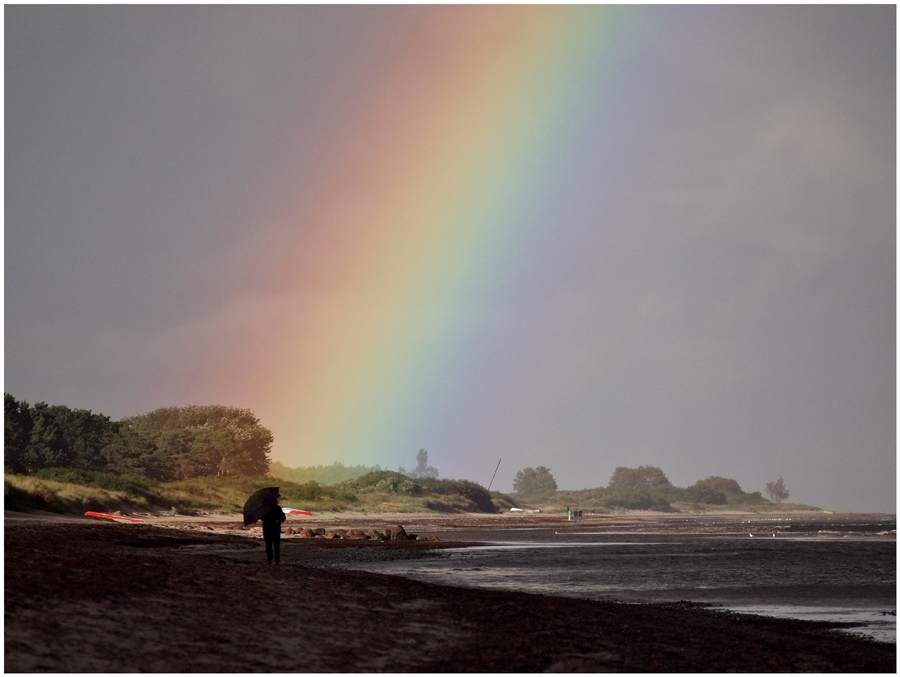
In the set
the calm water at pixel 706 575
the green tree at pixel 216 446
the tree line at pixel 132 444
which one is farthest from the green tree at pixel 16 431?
the calm water at pixel 706 575

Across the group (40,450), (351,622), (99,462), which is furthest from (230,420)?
(351,622)

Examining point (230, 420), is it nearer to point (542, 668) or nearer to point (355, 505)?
point (355, 505)

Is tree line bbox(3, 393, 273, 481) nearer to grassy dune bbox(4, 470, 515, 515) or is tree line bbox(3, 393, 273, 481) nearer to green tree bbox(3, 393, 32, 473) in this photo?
green tree bbox(3, 393, 32, 473)

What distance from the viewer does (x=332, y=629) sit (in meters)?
16.5

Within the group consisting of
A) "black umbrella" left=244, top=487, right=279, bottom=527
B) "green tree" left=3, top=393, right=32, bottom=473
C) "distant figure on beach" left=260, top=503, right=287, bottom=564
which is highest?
"green tree" left=3, top=393, right=32, bottom=473

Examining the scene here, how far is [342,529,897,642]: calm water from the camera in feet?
84.2

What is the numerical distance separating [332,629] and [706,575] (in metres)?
21.9

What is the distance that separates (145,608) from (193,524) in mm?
52388

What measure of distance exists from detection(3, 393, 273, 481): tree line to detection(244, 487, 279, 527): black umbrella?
4846cm

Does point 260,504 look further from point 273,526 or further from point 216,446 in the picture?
point 216,446

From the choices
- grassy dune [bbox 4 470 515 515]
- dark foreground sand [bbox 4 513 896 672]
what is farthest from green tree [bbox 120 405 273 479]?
dark foreground sand [bbox 4 513 896 672]

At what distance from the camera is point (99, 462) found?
99.0 m

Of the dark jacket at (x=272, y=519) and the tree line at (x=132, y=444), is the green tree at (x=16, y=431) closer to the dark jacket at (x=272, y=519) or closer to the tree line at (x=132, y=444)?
the tree line at (x=132, y=444)

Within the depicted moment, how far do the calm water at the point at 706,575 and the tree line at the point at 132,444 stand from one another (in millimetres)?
42687
